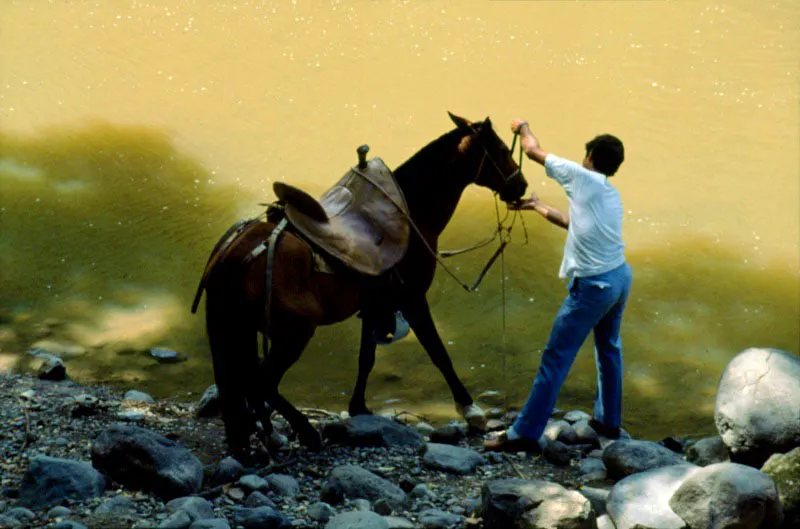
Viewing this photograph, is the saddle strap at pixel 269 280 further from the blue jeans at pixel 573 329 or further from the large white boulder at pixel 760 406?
the large white boulder at pixel 760 406

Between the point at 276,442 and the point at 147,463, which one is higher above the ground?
the point at 276,442

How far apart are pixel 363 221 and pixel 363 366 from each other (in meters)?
→ 1.26

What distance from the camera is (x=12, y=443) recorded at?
6348 mm

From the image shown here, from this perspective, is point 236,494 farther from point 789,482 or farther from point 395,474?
point 789,482

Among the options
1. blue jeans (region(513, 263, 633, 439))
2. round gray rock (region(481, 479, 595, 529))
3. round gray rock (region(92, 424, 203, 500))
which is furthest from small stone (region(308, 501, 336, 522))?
blue jeans (region(513, 263, 633, 439))

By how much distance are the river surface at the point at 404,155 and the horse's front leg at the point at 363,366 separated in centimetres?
76

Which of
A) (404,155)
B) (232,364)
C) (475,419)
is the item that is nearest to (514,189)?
(475,419)

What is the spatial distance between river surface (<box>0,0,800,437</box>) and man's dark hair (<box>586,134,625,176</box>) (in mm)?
2448

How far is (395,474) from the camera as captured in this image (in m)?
6.26

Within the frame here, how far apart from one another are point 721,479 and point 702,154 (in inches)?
280

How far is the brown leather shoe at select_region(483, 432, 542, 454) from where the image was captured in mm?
6668

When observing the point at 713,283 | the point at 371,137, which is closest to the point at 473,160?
the point at 713,283

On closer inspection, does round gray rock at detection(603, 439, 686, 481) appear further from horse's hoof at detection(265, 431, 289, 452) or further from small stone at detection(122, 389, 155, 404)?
small stone at detection(122, 389, 155, 404)

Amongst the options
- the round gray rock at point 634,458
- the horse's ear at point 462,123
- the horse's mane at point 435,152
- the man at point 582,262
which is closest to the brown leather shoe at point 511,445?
the man at point 582,262
